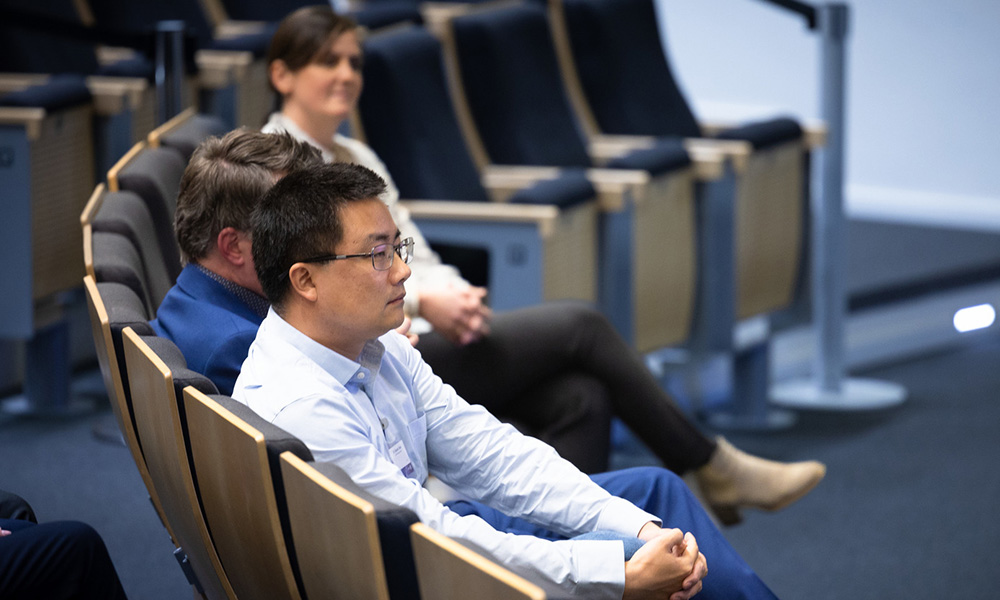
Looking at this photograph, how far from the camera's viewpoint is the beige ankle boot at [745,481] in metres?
1.83

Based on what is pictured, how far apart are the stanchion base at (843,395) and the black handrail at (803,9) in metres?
0.87

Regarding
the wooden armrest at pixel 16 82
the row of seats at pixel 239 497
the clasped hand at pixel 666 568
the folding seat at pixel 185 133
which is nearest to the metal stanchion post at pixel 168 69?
the wooden armrest at pixel 16 82

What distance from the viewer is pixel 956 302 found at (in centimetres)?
373

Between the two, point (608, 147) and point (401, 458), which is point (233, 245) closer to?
point (401, 458)

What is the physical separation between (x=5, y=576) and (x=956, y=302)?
10.5 ft

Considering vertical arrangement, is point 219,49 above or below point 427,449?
above

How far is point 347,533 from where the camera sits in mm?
848

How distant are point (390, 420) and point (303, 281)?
166 millimetres

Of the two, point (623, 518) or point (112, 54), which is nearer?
point (623, 518)

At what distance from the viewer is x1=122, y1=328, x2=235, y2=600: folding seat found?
102 cm

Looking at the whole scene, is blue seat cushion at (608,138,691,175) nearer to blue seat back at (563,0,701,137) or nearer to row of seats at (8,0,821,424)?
row of seats at (8,0,821,424)

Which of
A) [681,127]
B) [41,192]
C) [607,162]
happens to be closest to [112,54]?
[41,192]

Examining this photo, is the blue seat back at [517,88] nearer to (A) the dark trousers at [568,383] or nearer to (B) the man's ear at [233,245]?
(A) the dark trousers at [568,383]

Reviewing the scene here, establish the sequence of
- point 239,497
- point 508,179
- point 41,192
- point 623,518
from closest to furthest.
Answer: point 239,497
point 623,518
point 41,192
point 508,179
